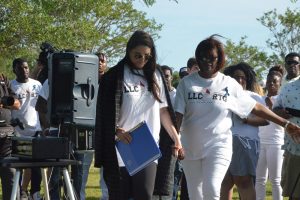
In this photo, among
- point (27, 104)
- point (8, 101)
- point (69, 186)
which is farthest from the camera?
point (27, 104)

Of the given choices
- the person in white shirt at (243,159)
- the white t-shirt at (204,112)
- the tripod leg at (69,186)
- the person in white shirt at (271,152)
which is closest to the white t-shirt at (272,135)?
the person in white shirt at (271,152)

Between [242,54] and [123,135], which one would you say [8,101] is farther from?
[242,54]

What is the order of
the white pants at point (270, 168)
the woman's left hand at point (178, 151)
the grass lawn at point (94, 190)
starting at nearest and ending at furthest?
the woman's left hand at point (178, 151) < the white pants at point (270, 168) < the grass lawn at point (94, 190)

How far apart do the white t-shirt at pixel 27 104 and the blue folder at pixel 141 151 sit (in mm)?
4730

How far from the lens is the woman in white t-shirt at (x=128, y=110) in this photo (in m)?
6.88

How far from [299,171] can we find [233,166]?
1.23 m

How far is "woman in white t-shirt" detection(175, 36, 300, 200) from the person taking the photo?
24.9 ft

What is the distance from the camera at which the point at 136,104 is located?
6988 millimetres

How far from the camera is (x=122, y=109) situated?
22.9 feet

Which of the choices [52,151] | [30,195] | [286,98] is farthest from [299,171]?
[30,195]

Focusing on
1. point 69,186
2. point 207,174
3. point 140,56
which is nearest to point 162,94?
point 140,56

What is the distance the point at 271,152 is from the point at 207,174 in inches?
110

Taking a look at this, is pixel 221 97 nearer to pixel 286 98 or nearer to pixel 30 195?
pixel 286 98

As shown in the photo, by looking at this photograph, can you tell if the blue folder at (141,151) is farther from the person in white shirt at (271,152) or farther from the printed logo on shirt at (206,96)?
the person in white shirt at (271,152)
